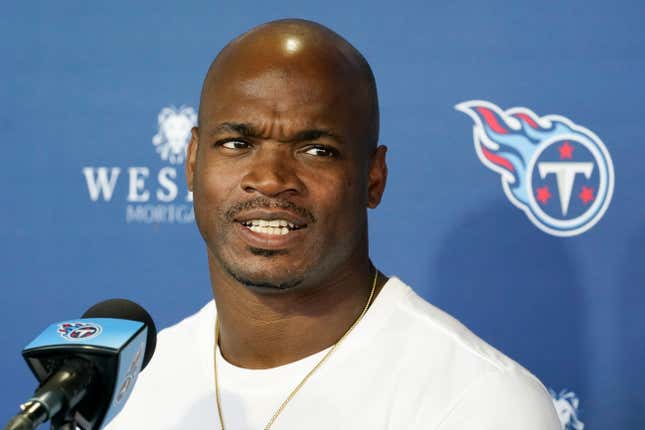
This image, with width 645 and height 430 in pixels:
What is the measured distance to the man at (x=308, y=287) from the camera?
1.38 m

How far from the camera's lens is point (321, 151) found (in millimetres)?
1449

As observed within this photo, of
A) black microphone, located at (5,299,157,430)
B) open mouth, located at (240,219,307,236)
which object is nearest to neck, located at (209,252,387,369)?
open mouth, located at (240,219,307,236)

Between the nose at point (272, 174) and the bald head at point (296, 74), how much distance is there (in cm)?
7

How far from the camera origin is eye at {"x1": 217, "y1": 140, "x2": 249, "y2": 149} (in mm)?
1450

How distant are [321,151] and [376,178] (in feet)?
0.60

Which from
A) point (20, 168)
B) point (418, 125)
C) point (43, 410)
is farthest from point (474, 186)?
point (43, 410)

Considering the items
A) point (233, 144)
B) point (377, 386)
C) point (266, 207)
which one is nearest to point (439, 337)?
point (377, 386)

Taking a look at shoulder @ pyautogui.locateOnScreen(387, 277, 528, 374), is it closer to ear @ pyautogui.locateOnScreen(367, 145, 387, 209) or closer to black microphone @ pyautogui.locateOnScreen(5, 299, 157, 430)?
ear @ pyautogui.locateOnScreen(367, 145, 387, 209)

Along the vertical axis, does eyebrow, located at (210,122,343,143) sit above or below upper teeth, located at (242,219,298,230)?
above

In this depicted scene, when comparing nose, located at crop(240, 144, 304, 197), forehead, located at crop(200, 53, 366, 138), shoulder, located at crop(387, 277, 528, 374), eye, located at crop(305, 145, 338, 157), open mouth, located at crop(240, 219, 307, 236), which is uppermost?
forehead, located at crop(200, 53, 366, 138)

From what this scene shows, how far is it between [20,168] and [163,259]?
0.44m

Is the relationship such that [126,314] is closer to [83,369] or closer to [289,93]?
[83,369]

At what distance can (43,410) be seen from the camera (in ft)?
2.62

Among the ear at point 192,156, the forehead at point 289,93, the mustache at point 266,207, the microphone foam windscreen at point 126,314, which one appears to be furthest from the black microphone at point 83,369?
the ear at point 192,156
